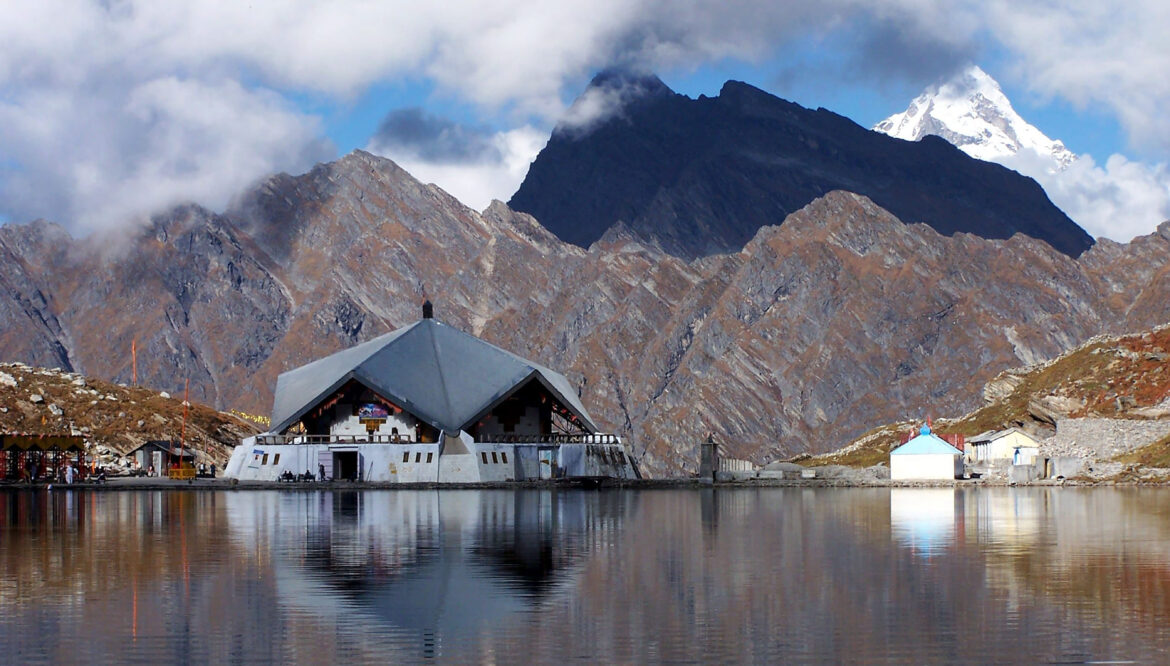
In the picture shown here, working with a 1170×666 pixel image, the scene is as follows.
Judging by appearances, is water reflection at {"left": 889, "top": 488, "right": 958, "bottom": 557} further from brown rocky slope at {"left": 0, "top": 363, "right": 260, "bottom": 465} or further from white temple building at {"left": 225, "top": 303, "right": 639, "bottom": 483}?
brown rocky slope at {"left": 0, "top": 363, "right": 260, "bottom": 465}

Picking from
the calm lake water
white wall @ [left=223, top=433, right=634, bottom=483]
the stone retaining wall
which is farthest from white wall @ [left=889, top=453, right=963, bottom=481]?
the calm lake water

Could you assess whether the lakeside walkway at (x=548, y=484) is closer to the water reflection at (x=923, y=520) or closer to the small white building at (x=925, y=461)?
the small white building at (x=925, y=461)

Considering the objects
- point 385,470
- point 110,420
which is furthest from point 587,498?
point 110,420

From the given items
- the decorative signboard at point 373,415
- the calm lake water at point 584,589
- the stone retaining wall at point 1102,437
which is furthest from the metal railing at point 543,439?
the calm lake water at point 584,589

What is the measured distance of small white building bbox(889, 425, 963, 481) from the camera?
12300 centimetres

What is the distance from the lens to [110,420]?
147875mm

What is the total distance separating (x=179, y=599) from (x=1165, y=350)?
5654 inches

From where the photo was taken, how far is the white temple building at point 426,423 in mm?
108438

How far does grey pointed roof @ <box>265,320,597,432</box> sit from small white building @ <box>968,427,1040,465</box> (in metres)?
38.8

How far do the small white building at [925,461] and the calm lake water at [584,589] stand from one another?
59.9m

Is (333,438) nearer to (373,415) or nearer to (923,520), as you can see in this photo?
(373,415)

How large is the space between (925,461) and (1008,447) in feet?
74.4

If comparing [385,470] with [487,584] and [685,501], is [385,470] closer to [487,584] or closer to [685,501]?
[685,501]

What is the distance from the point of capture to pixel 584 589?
3338cm
